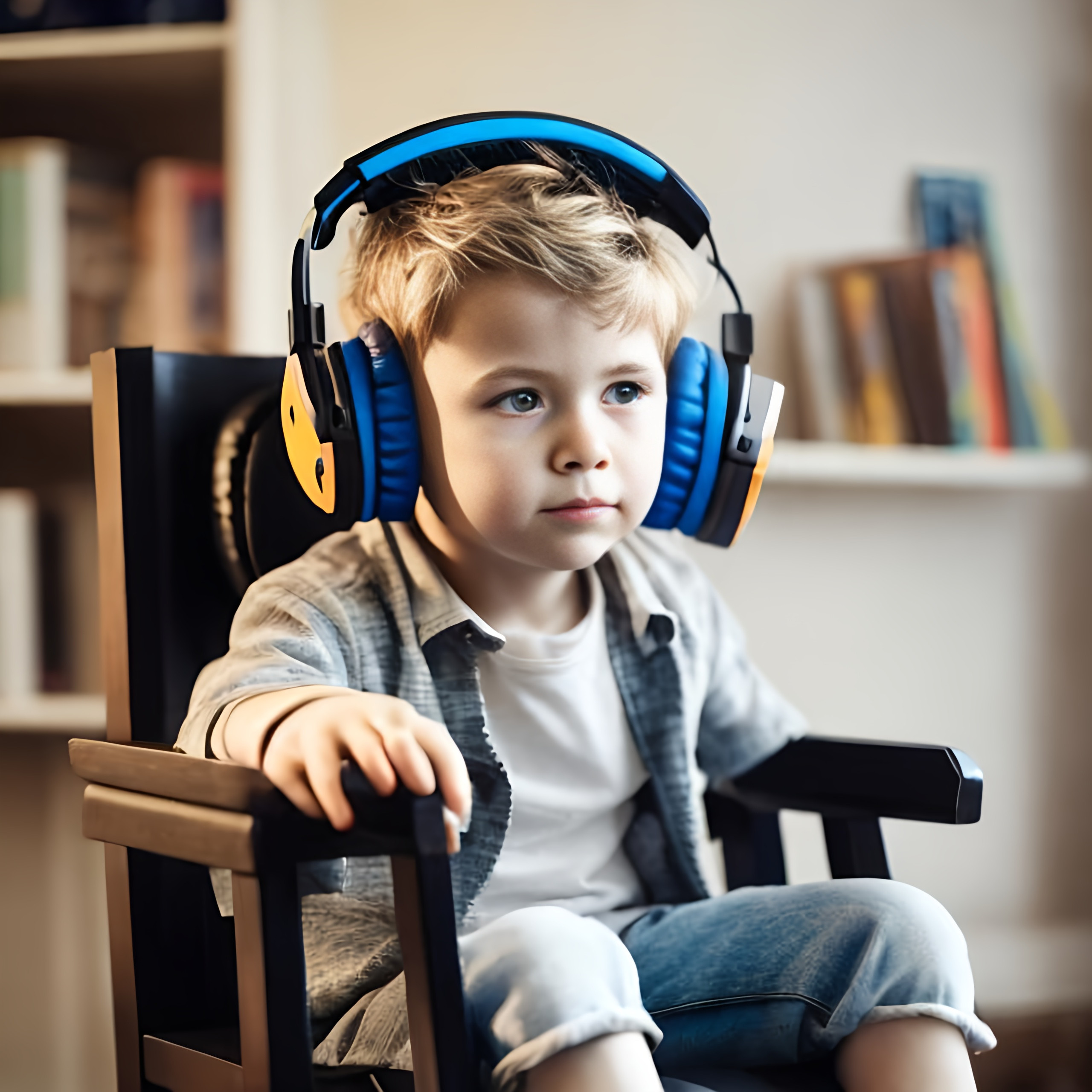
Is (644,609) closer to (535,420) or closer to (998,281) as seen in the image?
(535,420)

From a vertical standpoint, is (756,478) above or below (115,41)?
below

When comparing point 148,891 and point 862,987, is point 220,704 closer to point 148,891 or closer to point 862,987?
point 148,891

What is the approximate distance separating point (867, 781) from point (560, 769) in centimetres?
22

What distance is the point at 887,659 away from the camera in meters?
1.65

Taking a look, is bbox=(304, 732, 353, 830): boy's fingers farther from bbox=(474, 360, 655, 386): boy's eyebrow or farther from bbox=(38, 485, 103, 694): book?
bbox=(38, 485, 103, 694): book

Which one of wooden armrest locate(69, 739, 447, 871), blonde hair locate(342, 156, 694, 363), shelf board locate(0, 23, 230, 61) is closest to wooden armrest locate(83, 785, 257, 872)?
wooden armrest locate(69, 739, 447, 871)

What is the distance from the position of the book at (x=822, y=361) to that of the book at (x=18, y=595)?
101 cm

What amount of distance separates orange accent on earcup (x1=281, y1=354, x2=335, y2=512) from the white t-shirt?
174 mm

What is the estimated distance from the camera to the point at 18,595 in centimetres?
136

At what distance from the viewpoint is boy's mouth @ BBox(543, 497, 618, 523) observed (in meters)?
0.69

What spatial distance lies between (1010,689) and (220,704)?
138 centimetres

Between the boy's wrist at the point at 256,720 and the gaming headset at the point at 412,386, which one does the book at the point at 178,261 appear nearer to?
the gaming headset at the point at 412,386

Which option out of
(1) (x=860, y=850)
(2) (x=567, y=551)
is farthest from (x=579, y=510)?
(1) (x=860, y=850)

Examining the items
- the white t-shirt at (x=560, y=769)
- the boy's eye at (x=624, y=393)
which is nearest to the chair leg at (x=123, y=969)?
the white t-shirt at (x=560, y=769)
